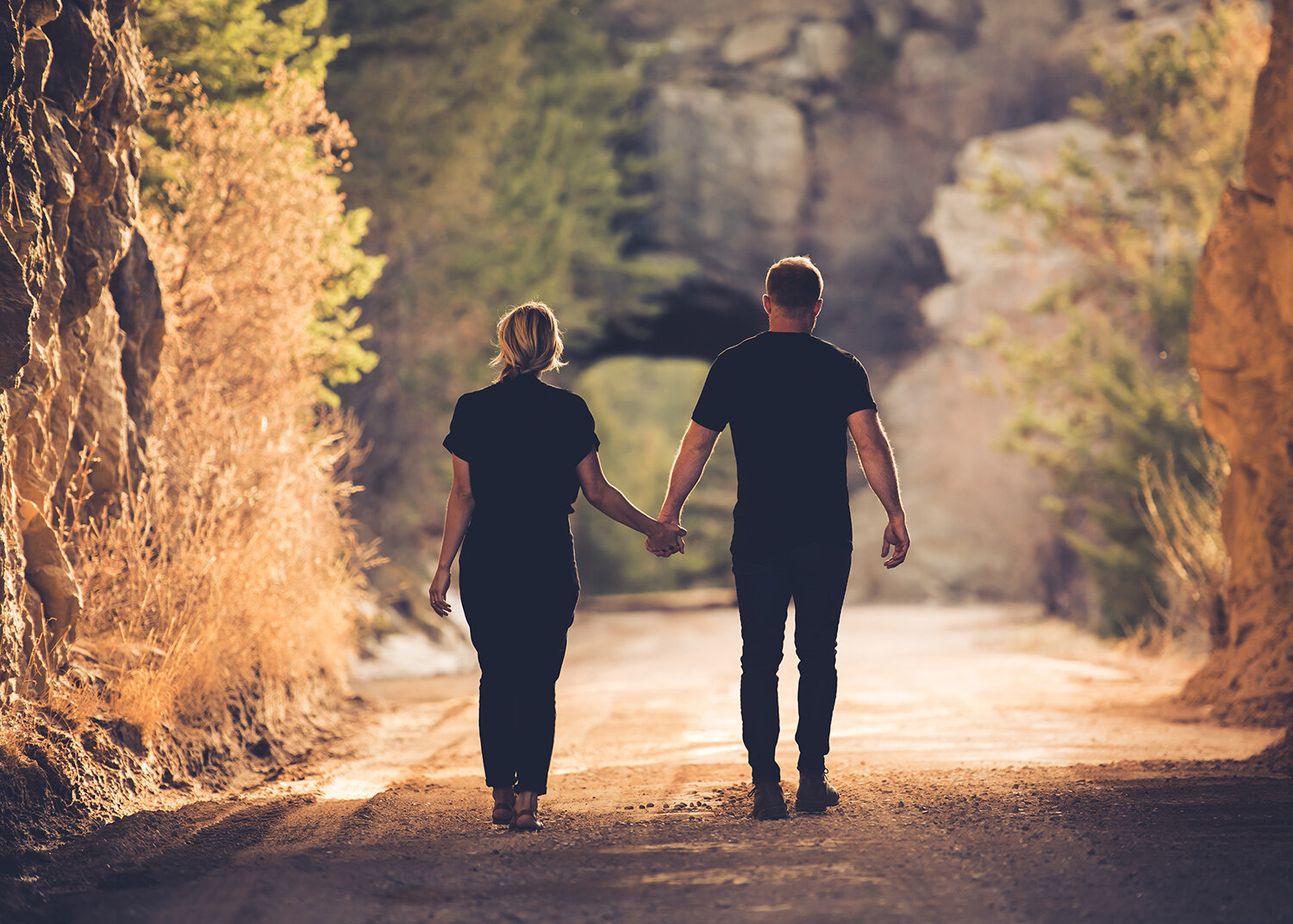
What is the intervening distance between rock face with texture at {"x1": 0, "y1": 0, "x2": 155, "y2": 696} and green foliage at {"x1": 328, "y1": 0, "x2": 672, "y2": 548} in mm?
8396

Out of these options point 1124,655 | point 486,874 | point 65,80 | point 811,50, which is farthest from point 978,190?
point 486,874

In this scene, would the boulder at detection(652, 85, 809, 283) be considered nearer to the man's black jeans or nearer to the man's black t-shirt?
the man's black t-shirt

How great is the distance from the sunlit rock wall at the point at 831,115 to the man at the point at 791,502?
2231 cm

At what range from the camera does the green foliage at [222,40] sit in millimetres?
9250

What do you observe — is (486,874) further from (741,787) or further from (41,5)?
(41,5)

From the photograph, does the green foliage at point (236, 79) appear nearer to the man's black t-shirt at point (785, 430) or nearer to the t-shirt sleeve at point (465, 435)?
the t-shirt sleeve at point (465, 435)

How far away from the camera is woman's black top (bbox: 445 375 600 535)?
4906 mm

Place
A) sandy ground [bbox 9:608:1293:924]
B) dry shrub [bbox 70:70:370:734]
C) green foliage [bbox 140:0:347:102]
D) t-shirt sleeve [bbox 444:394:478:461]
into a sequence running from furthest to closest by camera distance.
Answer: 1. green foliage [bbox 140:0:347:102]
2. dry shrub [bbox 70:70:370:734]
3. t-shirt sleeve [bbox 444:394:478:461]
4. sandy ground [bbox 9:608:1293:924]

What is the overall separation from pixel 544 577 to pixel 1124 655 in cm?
1126

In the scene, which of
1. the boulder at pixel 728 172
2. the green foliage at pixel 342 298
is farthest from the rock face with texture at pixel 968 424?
the green foliage at pixel 342 298

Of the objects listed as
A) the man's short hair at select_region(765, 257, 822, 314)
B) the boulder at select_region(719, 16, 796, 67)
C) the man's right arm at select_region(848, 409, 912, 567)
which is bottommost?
the man's right arm at select_region(848, 409, 912, 567)

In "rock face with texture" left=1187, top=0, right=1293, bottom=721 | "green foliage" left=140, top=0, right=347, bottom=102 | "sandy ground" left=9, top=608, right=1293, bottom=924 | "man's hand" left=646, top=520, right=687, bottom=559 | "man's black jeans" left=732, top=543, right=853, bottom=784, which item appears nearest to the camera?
"sandy ground" left=9, top=608, right=1293, bottom=924

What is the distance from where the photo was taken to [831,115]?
27.6 metres

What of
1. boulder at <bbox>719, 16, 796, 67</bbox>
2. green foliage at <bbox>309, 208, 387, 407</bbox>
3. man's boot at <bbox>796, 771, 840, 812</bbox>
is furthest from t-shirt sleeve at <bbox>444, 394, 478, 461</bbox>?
boulder at <bbox>719, 16, 796, 67</bbox>
